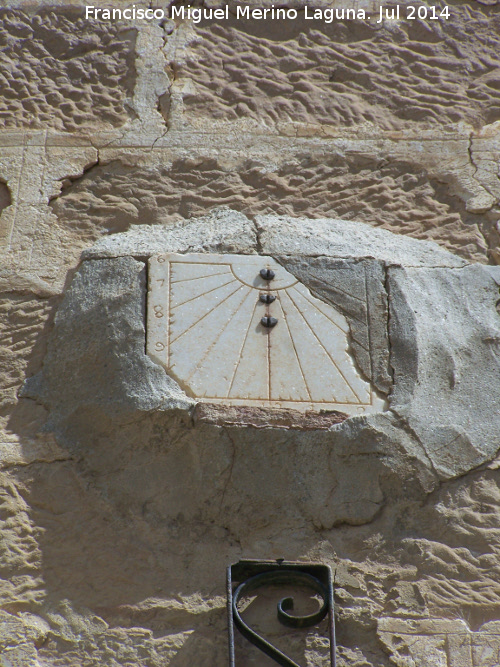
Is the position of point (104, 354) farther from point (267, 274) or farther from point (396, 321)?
point (396, 321)

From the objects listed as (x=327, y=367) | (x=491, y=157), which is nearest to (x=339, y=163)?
(x=491, y=157)

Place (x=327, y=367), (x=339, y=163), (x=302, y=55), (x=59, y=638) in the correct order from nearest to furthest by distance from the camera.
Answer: (x=59, y=638) < (x=327, y=367) < (x=339, y=163) < (x=302, y=55)

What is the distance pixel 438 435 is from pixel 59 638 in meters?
1.31

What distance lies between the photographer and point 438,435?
345 cm

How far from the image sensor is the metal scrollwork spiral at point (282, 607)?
305 cm

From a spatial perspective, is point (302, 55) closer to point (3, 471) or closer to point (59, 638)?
point (3, 471)

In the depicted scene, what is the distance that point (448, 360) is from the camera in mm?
3605

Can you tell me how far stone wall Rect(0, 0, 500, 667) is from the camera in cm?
320

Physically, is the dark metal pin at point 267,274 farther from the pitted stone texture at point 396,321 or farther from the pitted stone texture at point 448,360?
the pitted stone texture at point 448,360

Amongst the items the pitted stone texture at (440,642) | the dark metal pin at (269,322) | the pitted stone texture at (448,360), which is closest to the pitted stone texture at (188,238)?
the dark metal pin at (269,322)

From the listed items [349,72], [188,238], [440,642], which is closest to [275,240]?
[188,238]

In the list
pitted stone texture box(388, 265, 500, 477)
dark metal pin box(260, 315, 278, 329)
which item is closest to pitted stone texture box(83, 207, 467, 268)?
pitted stone texture box(388, 265, 500, 477)

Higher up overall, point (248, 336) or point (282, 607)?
point (248, 336)

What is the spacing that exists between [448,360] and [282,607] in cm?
101
